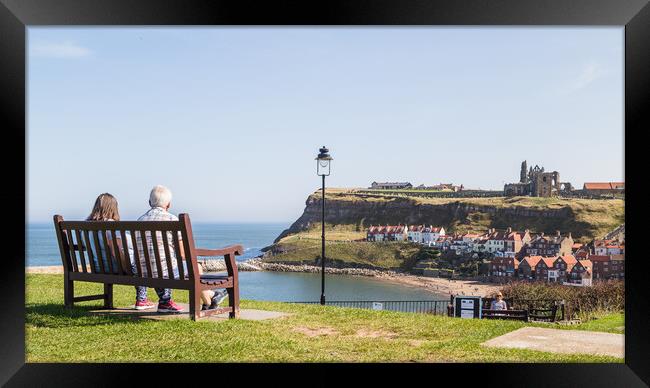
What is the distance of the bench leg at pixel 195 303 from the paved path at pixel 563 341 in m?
2.02

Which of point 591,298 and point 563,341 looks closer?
point 563,341

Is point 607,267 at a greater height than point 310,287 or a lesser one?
greater

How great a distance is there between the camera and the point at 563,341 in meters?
4.41

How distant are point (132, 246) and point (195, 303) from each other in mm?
721

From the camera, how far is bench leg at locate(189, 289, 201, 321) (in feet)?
14.4

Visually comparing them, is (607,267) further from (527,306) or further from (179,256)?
(179,256)

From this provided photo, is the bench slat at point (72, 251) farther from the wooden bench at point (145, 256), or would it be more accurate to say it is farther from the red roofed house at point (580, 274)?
the red roofed house at point (580, 274)

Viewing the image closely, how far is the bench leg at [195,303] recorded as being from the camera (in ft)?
14.4

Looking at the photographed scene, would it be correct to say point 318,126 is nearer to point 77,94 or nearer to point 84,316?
point 77,94

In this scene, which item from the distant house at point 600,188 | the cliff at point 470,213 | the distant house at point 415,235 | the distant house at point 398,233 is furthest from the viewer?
the distant house at point 600,188

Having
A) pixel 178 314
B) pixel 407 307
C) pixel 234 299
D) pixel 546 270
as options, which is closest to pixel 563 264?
pixel 546 270

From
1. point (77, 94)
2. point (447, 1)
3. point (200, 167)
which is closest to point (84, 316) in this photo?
point (447, 1)

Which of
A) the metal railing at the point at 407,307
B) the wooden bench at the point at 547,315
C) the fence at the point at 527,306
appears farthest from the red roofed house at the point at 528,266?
the wooden bench at the point at 547,315

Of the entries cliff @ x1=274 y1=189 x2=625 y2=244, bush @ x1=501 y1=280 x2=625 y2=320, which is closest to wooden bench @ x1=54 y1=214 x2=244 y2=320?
bush @ x1=501 y1=280 x2=625 y2=320
